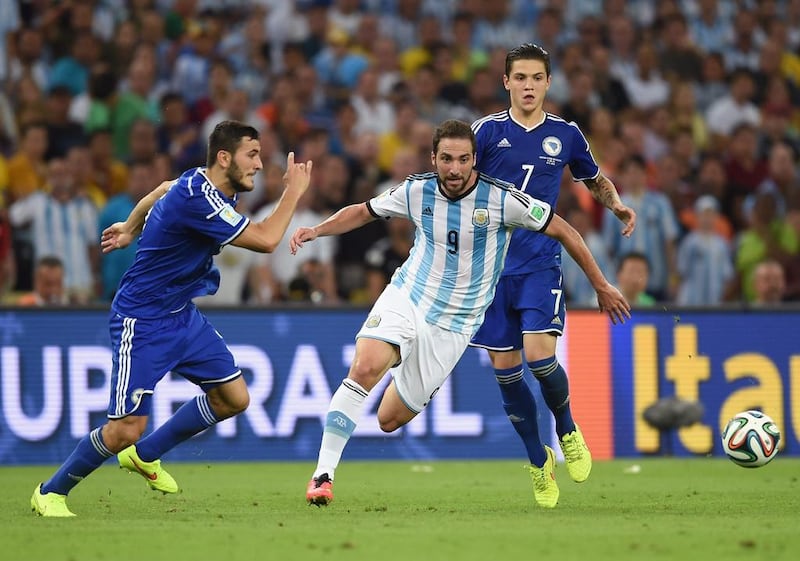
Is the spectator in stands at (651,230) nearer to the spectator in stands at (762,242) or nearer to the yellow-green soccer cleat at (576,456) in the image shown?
the spectator in stands at (762,242)

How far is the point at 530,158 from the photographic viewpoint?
930 centimetres

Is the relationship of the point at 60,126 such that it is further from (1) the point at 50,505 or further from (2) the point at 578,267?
(1) the point at 50,505

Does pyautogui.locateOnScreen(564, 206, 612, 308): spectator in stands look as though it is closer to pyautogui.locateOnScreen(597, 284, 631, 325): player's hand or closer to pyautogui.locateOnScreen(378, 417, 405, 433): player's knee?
pyautogui.locateOnScreen(597, 284, 631, 325): player's hand

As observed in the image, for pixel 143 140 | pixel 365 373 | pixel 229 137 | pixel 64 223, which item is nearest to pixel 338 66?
pixel 143 140

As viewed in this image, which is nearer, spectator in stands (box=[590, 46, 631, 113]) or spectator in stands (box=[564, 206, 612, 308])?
spectator in stands (box=[564, 206, 612, 308])

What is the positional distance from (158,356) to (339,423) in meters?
1.23

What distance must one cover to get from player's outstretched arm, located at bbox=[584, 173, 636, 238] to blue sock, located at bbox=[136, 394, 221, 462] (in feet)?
9.85

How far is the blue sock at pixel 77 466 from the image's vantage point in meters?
8.52

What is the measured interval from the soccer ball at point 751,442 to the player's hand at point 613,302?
4.70 feet

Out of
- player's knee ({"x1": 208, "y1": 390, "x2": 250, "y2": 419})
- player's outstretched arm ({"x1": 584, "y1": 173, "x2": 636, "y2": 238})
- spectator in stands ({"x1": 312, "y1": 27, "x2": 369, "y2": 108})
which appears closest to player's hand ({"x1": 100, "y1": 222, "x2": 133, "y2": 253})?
player's knee ({"x1": 208, "y1": 390, "x2": 250, "y2": 419})

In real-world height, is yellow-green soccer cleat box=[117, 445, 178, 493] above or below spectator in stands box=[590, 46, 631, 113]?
below

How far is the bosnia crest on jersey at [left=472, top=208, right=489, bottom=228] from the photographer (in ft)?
28.9

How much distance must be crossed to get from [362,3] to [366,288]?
5.47 meters

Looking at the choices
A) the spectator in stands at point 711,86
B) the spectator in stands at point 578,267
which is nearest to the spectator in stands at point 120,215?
the spectator in stands at point 578,267
